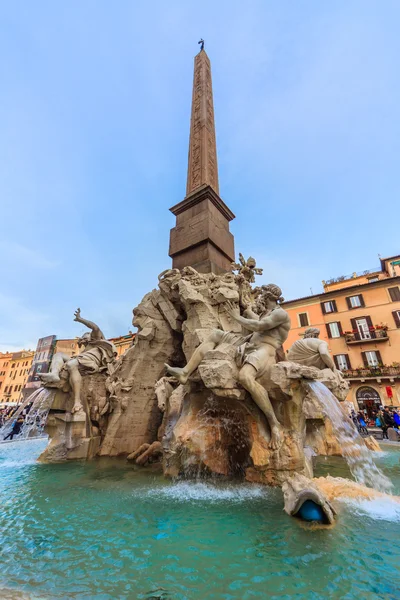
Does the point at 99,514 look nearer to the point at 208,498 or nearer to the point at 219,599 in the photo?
the point at 208,498

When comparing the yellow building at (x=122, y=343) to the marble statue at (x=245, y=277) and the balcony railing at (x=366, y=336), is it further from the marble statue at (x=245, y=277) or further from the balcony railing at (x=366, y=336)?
the marble statue at (x=245, y=277)

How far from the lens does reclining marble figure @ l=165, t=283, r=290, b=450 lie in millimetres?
3443

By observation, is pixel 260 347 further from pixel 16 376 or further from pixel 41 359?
pixel 16 376

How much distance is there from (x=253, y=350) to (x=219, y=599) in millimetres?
2529

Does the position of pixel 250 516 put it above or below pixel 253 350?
below

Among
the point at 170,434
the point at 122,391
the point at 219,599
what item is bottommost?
the point at 219,599

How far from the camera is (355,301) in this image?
2073 centimetres

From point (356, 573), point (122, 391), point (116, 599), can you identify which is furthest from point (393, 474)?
point (122, 391)

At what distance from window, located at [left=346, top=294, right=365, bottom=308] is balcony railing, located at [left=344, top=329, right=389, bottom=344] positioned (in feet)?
7.25

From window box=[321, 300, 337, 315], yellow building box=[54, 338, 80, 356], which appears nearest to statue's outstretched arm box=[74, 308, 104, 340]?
window box=[321, 300, 337, 315]

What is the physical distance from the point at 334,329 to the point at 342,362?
102 inches

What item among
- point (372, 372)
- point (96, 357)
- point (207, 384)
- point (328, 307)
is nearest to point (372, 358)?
point (372, 372)

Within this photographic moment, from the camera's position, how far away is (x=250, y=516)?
2553 millimetres

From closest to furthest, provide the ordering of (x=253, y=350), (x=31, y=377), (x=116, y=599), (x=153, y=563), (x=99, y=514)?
(x=116, y=599)
(x=153, y=563)
(x=99, y=514)
(x=253, y=350)
(x=31, y=377)
